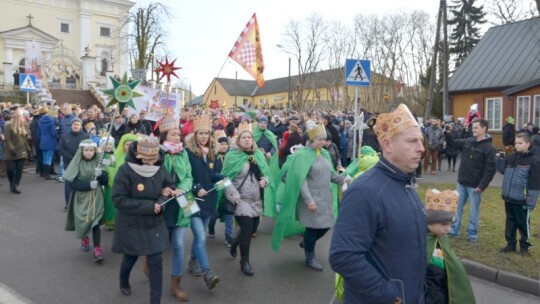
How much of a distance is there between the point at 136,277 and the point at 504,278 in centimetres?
475

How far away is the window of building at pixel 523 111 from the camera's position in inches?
901

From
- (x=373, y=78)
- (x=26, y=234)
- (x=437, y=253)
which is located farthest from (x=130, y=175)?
(x=373, y=78)


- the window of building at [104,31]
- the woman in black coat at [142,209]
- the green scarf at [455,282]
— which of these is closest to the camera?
the green scarf at [455,282]

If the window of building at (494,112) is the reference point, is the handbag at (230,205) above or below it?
below

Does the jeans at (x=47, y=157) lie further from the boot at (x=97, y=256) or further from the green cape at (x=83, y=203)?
the boot at (x=97, y=256)

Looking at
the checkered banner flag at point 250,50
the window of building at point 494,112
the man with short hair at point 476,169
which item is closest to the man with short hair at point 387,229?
the man with short hair at point 476,169

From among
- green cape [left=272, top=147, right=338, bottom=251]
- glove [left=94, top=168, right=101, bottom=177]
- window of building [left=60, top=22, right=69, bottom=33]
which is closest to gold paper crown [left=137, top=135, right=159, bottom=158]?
glove [left=94, top=168, right=101, bottom=177]

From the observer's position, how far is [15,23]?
172ft

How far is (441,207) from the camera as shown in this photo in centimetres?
385

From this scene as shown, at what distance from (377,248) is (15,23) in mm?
59401

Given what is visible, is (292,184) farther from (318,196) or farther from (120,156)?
(120,156)

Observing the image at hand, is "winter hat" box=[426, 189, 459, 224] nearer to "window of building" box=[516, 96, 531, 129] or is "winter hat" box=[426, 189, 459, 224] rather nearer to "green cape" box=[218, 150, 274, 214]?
"green cape" box=[218, 150, 274, 214]

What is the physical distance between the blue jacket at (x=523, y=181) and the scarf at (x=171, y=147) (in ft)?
15.8

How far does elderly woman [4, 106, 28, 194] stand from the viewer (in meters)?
11.6
